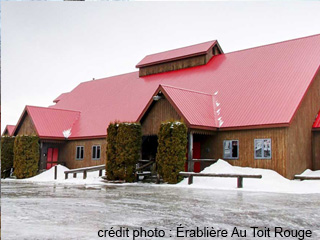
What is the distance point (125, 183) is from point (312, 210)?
46.2 feet

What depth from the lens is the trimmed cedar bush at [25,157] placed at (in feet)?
104

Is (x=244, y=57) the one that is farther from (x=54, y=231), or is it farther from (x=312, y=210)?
(x=54, y=231)

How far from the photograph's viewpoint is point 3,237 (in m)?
7.03

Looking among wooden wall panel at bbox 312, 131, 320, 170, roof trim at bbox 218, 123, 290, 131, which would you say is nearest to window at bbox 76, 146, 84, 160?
roof trim at bbox 218, 123, 290, 131

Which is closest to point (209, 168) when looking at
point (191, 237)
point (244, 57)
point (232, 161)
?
point (232, 161)

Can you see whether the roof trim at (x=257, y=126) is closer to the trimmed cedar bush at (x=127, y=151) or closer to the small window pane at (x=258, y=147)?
the small window pane at (x=258, y=147)

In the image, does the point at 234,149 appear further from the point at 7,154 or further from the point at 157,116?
the point at 7,154

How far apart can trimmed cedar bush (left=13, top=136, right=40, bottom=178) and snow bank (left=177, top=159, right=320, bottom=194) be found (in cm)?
1415

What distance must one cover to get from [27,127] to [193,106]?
646 inches

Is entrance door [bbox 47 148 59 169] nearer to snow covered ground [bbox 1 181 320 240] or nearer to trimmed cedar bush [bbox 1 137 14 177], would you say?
trimmed cedar bush [bbox 1 137 14 177]

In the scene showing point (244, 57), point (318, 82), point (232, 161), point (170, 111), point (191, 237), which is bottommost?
point (191, 237)

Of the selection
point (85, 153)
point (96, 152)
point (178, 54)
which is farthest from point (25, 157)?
point (178, 54)

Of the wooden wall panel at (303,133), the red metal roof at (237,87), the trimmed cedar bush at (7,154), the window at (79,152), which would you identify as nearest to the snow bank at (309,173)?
the wooden wall panel at (303,133)

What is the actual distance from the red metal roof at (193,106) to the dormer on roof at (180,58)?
7.27 meters
